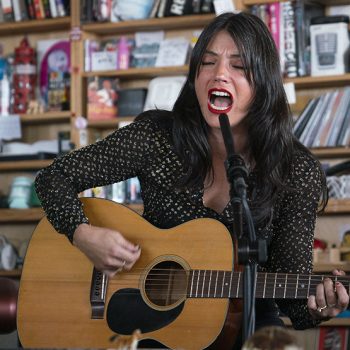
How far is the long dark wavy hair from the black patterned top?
0.11 ft

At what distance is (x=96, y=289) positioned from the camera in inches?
84.0

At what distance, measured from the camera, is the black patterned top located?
2.18 meters

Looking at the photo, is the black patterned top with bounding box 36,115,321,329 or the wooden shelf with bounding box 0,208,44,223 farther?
the wooden shelf with bounding box 0,208,44,223

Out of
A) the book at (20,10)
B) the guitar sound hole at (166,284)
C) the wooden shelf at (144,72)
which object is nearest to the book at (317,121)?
the wooden shelf at (144,72)

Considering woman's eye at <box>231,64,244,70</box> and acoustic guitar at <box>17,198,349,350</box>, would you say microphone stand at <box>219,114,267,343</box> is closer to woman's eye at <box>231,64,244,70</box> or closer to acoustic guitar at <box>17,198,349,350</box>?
acoustic guitar at <box>17,198,349,350</box>

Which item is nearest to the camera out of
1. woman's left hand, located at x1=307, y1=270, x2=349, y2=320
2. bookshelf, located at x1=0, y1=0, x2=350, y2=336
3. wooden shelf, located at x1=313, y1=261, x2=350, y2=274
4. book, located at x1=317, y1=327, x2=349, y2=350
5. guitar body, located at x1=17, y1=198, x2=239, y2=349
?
woman's left hand, located at x1=307, y1=270, x2=349, y2=320

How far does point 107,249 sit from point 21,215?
86.5 inches

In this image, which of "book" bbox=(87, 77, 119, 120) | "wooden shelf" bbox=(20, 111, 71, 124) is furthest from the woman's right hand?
"wooden shelf" bbox=(20, 111, 71, 124)

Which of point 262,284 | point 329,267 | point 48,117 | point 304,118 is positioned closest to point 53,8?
point 48,117

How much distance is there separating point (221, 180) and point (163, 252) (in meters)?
0.28

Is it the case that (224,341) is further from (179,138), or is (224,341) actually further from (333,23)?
(333,23)

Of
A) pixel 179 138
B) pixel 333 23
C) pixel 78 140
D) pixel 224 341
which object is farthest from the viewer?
pixel 78 140

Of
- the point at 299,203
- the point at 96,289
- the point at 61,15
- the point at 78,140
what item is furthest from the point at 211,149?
the point at 61,15

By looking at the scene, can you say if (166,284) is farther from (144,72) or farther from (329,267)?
(144,72)
